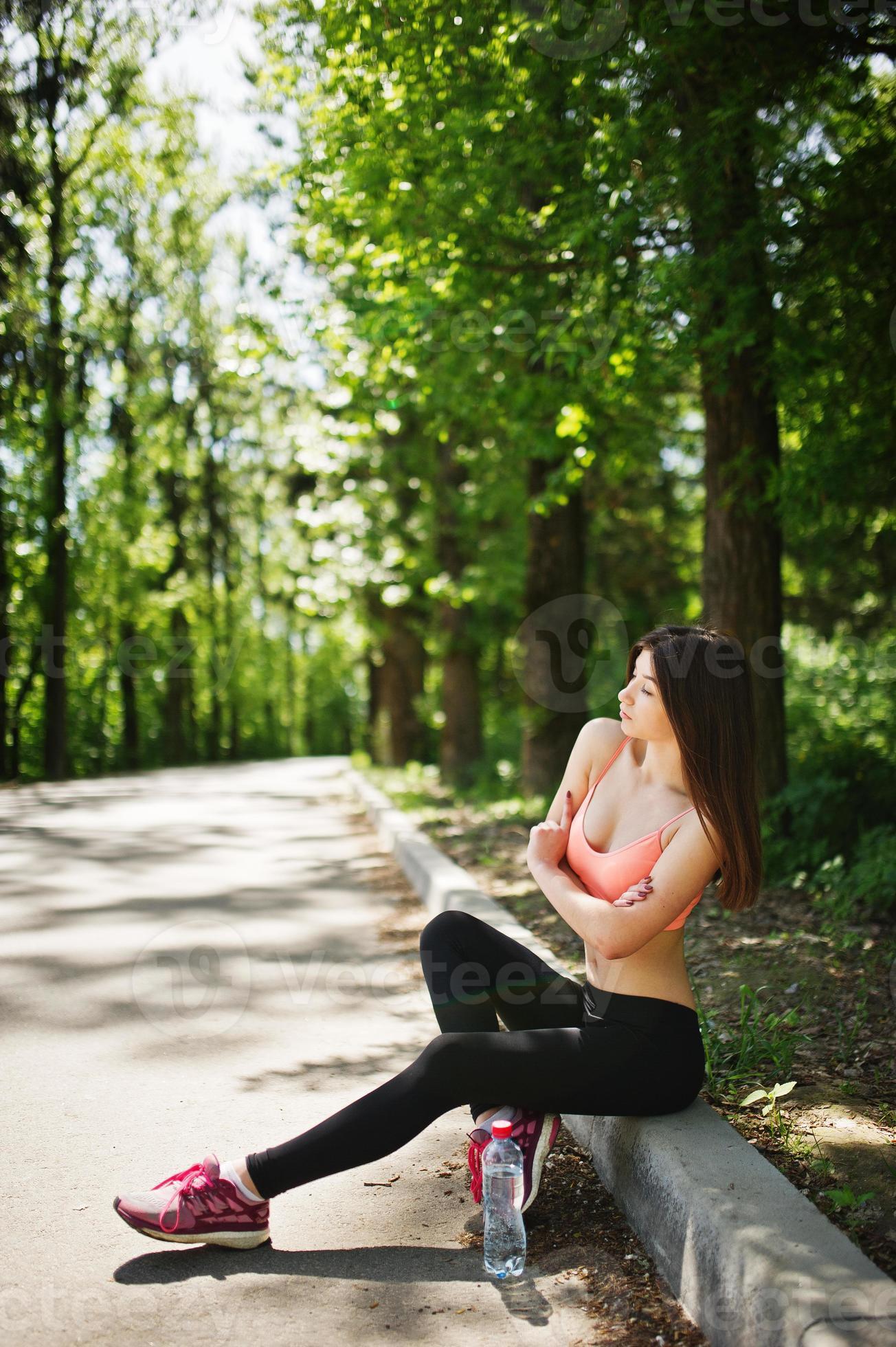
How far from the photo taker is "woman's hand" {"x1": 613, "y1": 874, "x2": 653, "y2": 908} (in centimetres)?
313

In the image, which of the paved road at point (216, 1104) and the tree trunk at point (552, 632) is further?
the tree trunk at point (552, 632)

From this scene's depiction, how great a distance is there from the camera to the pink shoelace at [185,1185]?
300 centimetres

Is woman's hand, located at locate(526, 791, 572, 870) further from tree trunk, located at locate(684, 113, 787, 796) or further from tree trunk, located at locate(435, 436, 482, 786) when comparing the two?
tree trunk, located at locate(435, 436, 482, 786)

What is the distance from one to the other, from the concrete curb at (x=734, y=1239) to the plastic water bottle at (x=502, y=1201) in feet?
1.14

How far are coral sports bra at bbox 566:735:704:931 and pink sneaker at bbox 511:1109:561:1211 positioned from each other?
0.65m

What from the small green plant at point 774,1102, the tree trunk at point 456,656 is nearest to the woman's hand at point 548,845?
the small green plant at point 774,1102

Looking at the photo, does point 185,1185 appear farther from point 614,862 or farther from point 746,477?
point 746,477

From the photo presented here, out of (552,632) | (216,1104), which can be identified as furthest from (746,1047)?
(552,632)

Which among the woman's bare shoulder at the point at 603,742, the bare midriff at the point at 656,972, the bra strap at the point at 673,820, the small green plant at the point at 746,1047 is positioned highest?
the woman's bare shoulder at the point at 603,742

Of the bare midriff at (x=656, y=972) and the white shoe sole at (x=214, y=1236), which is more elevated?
the bare midriff at (x=656, y=972)

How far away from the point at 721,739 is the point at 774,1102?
4.28 feet

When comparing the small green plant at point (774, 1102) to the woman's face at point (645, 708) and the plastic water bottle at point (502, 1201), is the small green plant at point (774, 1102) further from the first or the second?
the woman's face at point (645, 708)

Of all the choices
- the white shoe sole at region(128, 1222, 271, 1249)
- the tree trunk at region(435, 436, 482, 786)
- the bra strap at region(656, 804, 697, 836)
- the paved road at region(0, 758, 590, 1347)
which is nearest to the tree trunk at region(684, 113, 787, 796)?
the paved road at region(0, 758, 590, 1347)

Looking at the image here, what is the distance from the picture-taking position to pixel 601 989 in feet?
10.8
